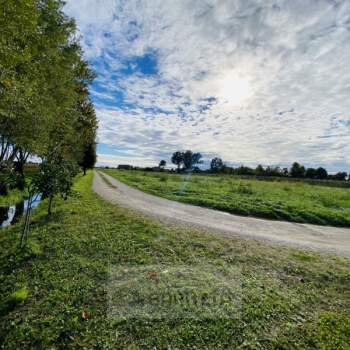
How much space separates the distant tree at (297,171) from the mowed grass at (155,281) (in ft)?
309

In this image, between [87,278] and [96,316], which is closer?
[96,316]

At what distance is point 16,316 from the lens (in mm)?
3453

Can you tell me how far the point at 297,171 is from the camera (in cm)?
8869

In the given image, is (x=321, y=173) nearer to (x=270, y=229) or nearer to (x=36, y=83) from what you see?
(x=270, y=229)

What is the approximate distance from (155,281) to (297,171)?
98414 mm

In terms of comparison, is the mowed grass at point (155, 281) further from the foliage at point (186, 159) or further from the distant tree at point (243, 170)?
the foliage at point (186, 159)

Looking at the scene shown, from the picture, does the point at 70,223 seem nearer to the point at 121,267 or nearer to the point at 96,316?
the point at 121,267

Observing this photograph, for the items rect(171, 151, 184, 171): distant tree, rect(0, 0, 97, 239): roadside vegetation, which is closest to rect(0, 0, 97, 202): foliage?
rect(0, 0, 97, 239): roadside vegetation

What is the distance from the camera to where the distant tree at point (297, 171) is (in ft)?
290

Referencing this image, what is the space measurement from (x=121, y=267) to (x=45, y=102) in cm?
727

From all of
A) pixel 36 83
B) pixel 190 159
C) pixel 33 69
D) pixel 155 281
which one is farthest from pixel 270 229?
pixel 190 159

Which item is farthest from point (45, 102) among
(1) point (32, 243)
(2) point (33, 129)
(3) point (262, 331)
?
(3) point (262, 331)

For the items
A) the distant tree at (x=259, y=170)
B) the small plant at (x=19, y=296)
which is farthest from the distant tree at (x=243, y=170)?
the small plant at (x=19, y=296)

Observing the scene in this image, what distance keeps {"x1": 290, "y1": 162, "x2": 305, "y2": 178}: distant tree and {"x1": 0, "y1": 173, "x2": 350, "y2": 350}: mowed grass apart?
94.2m
